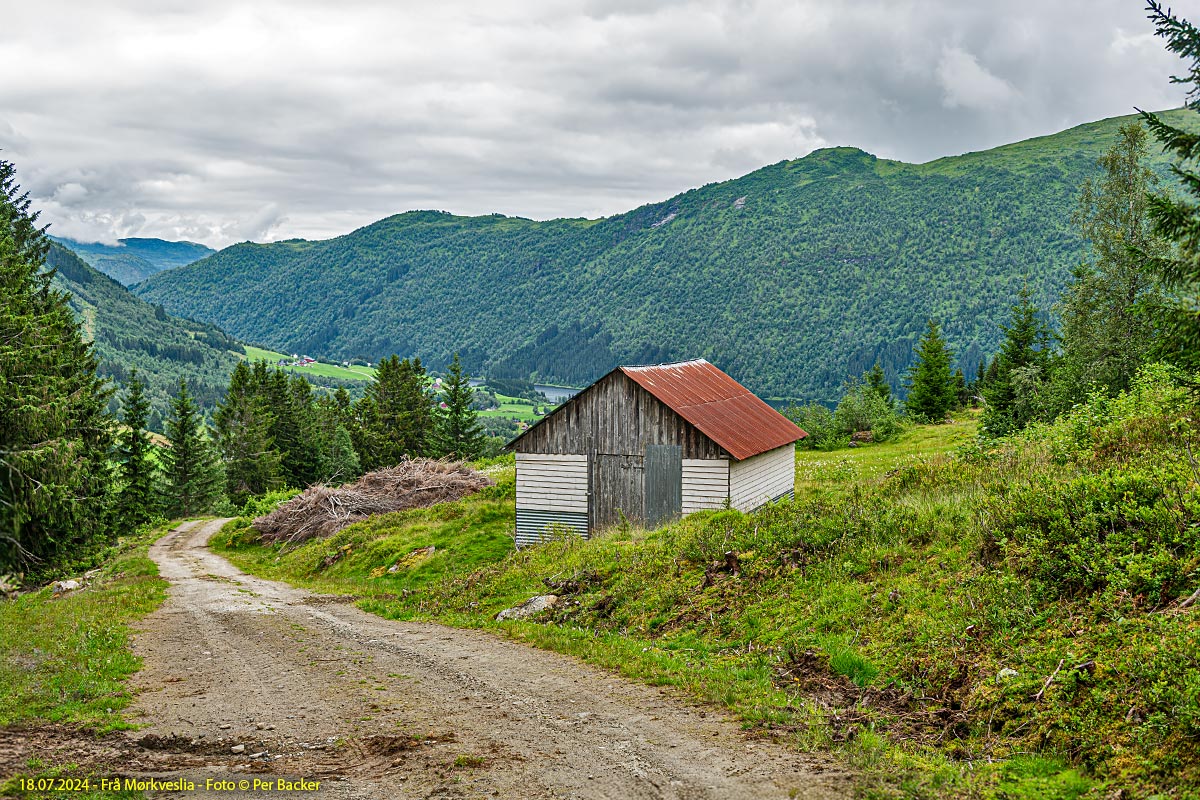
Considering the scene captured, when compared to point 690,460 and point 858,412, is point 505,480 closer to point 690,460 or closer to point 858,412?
point 690,460

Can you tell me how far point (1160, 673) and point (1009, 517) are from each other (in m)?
4.43

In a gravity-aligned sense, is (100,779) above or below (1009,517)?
below

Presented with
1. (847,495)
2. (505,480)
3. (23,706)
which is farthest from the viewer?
(505,480)

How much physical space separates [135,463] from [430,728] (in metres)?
53.9

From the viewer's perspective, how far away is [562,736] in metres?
8.70

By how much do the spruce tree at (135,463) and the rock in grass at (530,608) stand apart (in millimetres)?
46058

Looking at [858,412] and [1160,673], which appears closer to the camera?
[1160,673]

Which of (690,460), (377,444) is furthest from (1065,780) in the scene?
(377,444)

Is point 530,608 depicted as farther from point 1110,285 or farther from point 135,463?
point 135,463

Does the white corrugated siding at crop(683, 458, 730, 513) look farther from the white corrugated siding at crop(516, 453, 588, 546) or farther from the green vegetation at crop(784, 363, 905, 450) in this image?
the green vegetation at crop(784, 363, 905, 450)

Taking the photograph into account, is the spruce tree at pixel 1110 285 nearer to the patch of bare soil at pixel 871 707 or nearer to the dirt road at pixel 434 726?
the patch of bare soil at pixel 871 707

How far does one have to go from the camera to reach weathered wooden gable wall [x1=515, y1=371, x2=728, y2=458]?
24750mm

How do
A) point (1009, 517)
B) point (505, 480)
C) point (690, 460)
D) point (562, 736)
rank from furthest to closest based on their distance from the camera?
point (505, 480) < point (690, 460) < point (1009, 517) < point (562, 736)

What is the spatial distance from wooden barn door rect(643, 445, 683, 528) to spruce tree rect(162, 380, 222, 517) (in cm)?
4971
